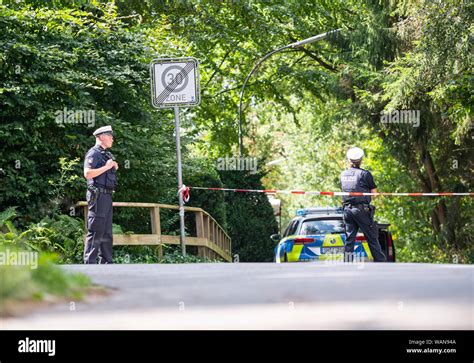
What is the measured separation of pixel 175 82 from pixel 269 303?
9.40 meters

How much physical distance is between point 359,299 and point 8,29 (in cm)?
1179

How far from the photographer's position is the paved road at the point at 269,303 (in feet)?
19.0

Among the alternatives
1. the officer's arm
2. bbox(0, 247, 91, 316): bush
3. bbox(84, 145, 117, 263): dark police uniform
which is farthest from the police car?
bbox(0, 247, 91, 316): bush

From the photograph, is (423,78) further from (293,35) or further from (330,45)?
(293,35)

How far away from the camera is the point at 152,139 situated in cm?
1909

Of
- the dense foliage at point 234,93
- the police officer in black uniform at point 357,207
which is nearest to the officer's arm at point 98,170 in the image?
the dense foliage at point 234,93

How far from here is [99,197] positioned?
44.1 feet

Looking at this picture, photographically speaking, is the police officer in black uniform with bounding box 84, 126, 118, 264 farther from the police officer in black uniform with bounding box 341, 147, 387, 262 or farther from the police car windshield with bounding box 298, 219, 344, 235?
the police car windshield with bounding box 298, 219, 344, 235

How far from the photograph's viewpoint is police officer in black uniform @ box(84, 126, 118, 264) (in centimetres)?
1343
